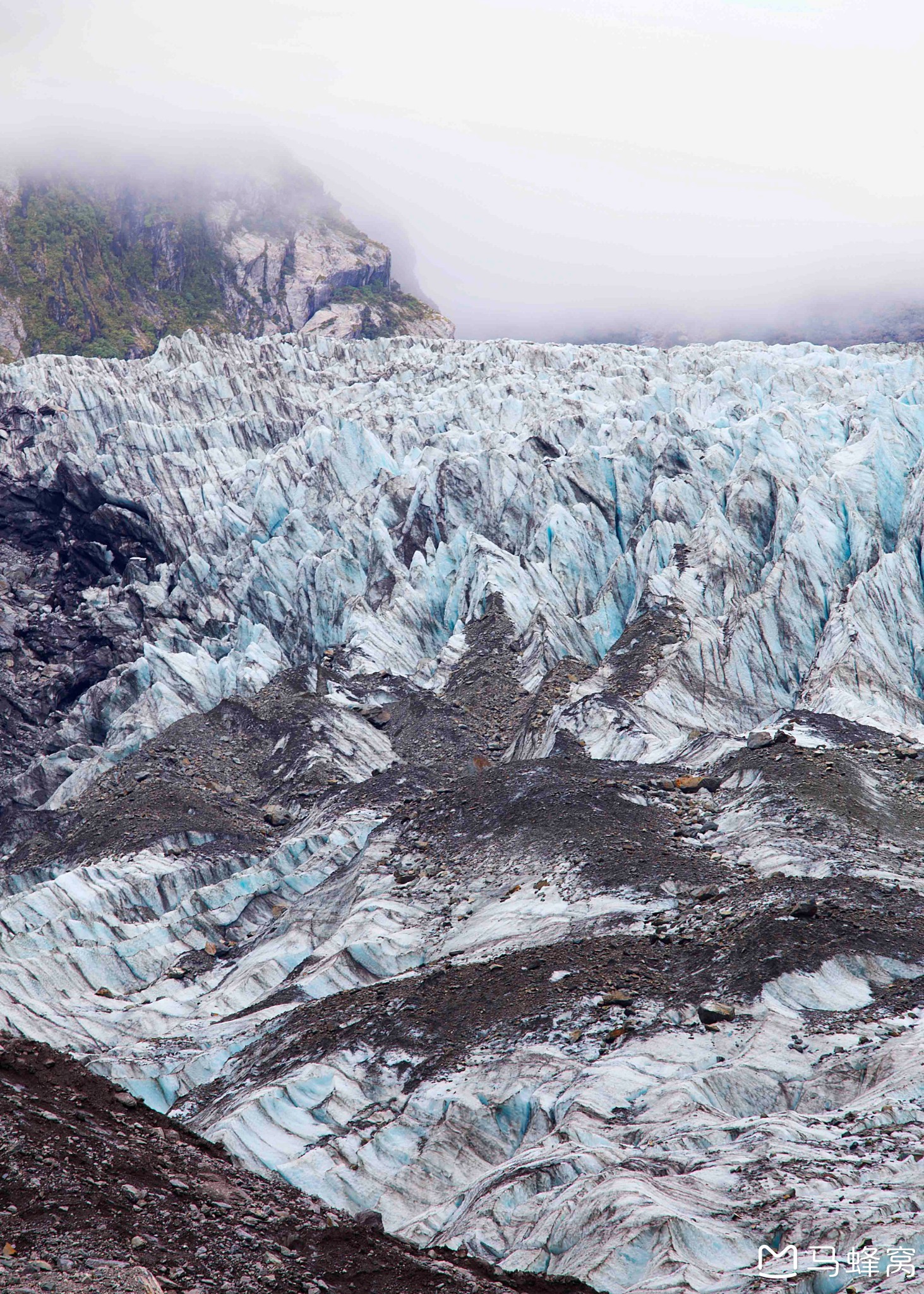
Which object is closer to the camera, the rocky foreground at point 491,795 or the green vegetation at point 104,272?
the rocky foreground at point 491,795

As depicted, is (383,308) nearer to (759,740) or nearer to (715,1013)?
(759,740)

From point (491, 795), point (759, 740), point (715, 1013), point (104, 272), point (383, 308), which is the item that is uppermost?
point (104, 272)

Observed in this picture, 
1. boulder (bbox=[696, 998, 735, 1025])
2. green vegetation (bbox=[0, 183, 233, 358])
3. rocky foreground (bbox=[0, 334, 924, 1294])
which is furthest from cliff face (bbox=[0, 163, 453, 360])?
boulder (bbox=[696, 998, 735, 1025])

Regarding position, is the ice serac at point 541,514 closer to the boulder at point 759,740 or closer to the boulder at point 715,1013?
the boulder at point 759,740

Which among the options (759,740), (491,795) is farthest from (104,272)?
(759,740)

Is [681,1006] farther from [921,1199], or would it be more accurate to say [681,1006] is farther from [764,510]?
[764,510]

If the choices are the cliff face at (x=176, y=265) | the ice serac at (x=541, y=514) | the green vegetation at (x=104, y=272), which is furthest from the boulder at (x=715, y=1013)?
the cliff face at (x=176, y=265)

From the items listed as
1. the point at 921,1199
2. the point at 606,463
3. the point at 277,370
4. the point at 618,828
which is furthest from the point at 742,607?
the point at 277,370
